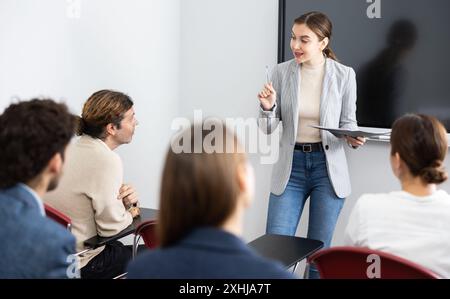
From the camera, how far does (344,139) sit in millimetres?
3244

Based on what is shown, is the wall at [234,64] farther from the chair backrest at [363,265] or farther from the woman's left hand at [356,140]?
the chair backrest at [363,265]

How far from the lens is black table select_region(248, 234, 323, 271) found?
83.4 inches

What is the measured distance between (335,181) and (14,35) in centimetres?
180

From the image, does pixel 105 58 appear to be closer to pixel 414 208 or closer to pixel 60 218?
pixel 60 218

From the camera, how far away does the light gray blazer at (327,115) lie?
3051 mm

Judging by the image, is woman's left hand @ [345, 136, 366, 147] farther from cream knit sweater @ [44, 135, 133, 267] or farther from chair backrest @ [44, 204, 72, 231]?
chair backrest @ [44, 204, 72, 231]

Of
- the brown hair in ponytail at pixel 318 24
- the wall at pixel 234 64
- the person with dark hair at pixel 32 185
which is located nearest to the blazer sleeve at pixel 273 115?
the brown hair in ponytail at pixel 318 24

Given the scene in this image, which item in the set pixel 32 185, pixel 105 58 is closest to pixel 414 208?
pixel 32 185

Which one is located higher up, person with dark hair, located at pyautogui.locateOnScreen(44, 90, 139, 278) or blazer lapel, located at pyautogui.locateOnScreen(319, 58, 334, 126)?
blazer lapel, located at pyautogui.locateOnScreen(319, 58, 334, 126)

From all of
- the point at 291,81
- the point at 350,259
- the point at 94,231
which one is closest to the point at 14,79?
the point at 94,231

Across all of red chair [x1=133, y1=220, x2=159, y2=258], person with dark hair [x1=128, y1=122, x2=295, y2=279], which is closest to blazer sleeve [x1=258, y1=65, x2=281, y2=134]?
red chair [x1=133, y1=220, x2=159, y2=258]

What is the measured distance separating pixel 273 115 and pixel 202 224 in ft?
6.34

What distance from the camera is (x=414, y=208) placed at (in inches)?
68.9
